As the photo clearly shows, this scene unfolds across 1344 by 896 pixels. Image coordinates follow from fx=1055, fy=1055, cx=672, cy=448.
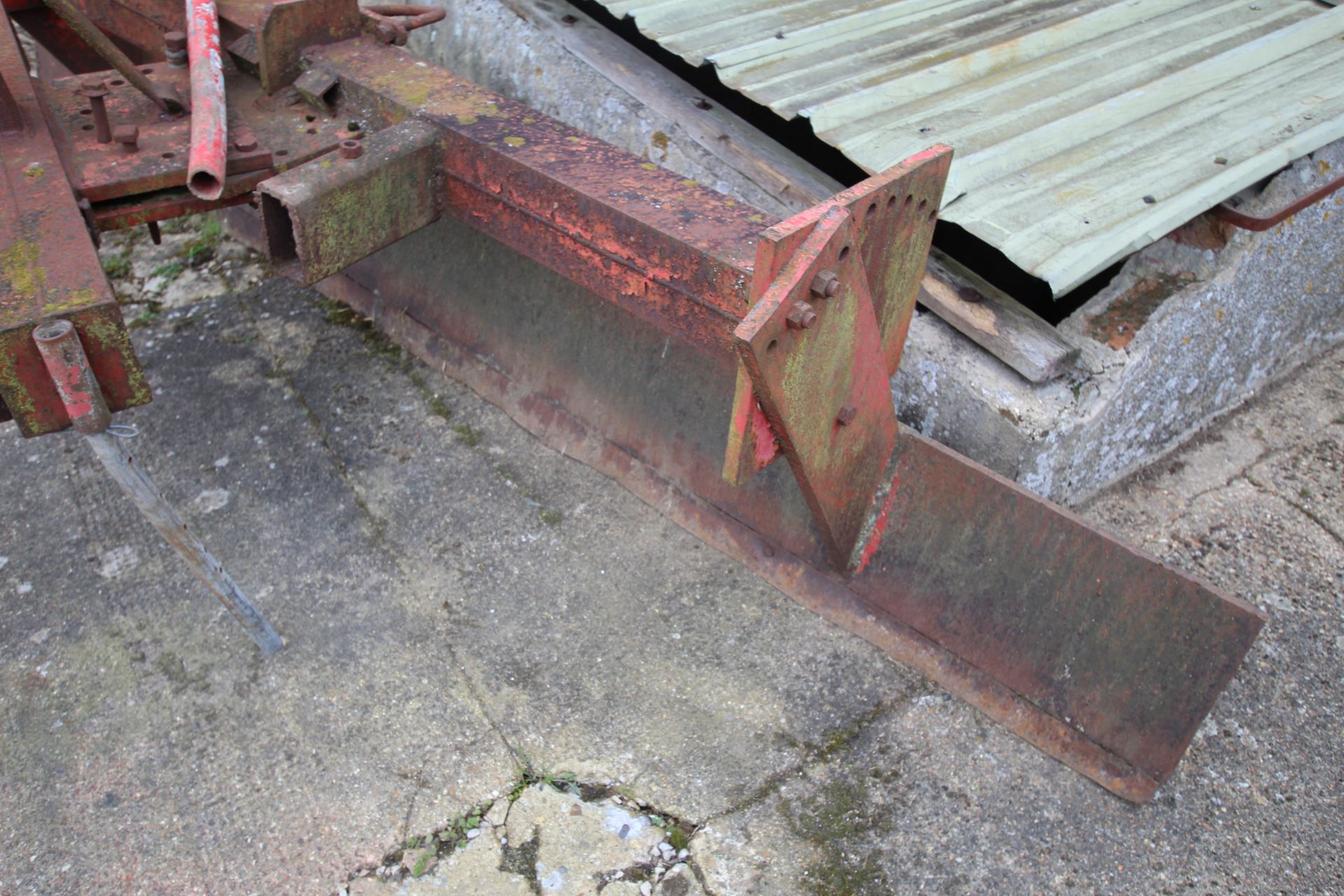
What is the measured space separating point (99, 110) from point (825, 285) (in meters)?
1.70

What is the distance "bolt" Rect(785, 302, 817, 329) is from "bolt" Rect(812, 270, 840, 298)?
0.04 meters

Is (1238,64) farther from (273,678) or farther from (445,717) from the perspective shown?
(273,678)

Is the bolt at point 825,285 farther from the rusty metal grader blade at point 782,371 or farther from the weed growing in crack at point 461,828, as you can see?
the weed growing in crack at point 461,828

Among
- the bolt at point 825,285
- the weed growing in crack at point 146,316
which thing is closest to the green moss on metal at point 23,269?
the bolt at point 825,285

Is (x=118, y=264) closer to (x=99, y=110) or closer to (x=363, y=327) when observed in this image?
(x=363, y=327)

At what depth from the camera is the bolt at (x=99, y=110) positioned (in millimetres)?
2332

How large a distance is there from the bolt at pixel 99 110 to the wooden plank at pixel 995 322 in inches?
76.3

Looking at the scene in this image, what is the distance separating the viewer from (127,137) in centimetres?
233

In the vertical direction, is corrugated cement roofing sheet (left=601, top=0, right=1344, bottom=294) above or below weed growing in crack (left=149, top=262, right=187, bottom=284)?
above

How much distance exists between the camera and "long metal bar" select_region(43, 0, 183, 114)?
2402 millimetres

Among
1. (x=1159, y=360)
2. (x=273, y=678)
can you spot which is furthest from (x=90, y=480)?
(x=1159, y=360)

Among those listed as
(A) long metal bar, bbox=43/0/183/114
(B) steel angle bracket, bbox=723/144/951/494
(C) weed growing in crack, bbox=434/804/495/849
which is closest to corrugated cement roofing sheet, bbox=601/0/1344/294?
(B) steel angle bracket, bbox=723/144/951/494

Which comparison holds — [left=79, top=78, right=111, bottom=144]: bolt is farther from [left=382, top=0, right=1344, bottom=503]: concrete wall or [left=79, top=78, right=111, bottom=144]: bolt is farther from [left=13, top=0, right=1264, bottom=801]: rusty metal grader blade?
[left=382, top=0, right=1344, bottom=503]: concrete wall

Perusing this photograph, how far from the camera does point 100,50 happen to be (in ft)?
8.04
